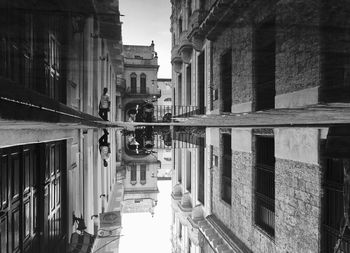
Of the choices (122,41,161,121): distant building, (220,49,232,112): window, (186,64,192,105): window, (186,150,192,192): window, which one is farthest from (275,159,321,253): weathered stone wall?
(122,41,161,121): distant building

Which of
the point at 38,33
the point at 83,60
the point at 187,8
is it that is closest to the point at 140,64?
the point at 187,8

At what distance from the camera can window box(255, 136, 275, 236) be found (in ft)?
18.5

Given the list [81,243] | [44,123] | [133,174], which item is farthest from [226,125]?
[133,174]

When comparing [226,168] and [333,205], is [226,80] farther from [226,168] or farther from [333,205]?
[333,205]

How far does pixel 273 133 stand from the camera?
17.9ft

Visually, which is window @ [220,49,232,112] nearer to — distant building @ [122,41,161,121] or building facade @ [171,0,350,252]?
building facade @ [171,0,350,252]

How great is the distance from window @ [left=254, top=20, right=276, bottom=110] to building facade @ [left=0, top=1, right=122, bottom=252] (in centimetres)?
385

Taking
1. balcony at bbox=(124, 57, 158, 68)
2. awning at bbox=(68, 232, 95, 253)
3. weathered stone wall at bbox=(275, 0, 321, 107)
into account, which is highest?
balcony at bbox=(124, 57, 158, 68)

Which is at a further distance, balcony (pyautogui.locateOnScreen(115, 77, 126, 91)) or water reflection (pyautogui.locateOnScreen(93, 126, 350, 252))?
balcony (pyautogui.locateOnScreen(115, 77, 126, 91))

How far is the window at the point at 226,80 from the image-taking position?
7.82 meters

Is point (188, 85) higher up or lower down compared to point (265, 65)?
higher up

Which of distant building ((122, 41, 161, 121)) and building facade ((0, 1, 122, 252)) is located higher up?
distant building ((122, 41, 161, 121))

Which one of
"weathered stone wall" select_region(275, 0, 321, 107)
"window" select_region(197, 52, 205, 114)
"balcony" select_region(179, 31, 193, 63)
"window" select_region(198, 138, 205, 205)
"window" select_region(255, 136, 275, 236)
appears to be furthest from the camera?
"balcony" select_region(179, 31, 193, 63)

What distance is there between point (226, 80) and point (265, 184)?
11.7ft
